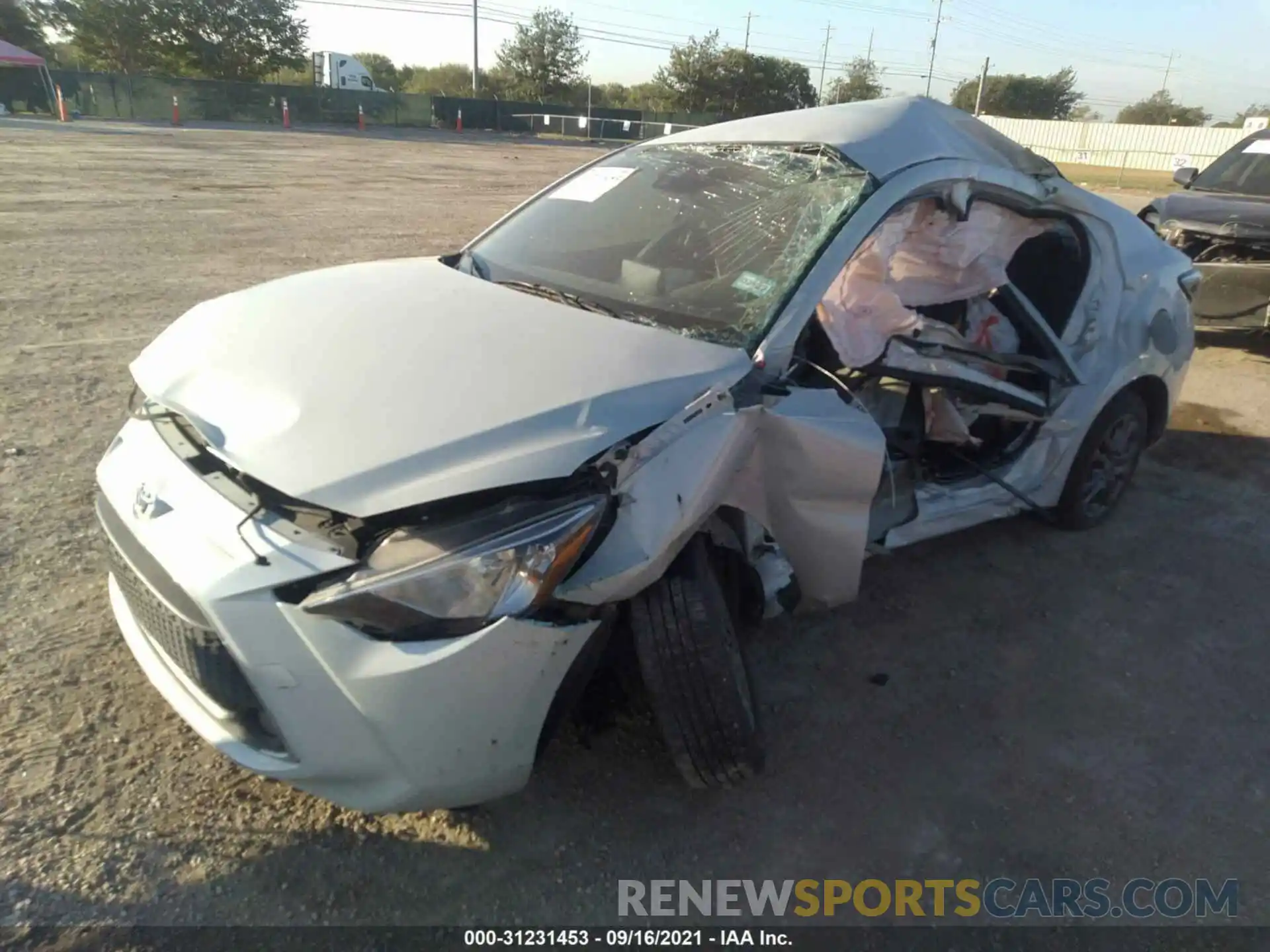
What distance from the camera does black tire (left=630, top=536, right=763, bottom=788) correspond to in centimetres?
218

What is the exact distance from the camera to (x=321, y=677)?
1.85 m

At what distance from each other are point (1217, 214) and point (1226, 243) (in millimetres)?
349

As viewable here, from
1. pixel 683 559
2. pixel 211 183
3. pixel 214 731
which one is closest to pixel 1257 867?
pixel 683 559

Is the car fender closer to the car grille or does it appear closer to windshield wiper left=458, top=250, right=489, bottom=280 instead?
the car grille

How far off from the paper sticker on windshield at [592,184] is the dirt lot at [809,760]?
1.84 m

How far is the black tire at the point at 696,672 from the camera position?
218 centimetres

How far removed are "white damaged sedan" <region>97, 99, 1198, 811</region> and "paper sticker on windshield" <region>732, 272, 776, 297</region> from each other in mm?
36

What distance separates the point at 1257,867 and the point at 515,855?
6.48 feet

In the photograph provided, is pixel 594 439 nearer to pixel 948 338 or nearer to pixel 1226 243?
pixel 948 338

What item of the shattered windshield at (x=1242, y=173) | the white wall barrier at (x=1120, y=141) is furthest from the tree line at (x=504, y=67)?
the shattered windshield at (x=1242, y=173)

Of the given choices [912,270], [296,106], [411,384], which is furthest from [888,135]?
[296,106]

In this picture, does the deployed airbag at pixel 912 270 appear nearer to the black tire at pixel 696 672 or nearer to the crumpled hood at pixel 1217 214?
the black tire at pixel 696 672

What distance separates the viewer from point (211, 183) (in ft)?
47.3

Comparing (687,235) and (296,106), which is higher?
(296,106)
